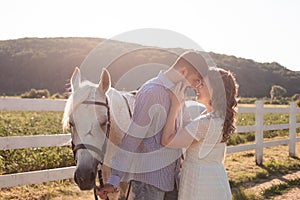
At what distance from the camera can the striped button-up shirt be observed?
2.29 meters

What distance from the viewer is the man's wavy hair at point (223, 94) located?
2.44 meters

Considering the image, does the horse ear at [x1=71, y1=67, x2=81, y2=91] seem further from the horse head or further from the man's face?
the man's face

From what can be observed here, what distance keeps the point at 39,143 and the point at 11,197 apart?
94 cm

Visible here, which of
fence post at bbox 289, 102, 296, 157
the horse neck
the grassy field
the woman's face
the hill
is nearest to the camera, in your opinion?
the woman's face

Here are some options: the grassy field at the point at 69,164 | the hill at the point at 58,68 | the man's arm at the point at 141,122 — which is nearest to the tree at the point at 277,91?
the hill at the point at 58,68

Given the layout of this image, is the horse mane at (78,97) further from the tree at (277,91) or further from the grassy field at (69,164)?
the tree at (277,91)

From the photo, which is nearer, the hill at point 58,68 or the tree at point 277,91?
the hill at point 58,68

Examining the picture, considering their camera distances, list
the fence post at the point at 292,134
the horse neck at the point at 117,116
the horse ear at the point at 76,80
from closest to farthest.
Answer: the horse ear at the point at 76,80 < the horse neck at the point at 117,116 < the fence post at the point at 292,134

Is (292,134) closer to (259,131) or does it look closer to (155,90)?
(259,131)

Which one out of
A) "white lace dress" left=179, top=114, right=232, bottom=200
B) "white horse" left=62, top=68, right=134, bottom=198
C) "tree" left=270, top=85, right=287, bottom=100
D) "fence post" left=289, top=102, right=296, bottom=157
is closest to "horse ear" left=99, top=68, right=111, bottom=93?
"white horse" left=62, top=68, right=134, bottom=198

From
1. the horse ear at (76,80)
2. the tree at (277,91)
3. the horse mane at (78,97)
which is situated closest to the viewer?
the horse mane at (78,97)

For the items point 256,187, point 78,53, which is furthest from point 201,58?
point 78,53

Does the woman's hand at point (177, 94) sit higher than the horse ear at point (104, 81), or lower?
lower

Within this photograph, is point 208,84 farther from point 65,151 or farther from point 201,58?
point 65,151
